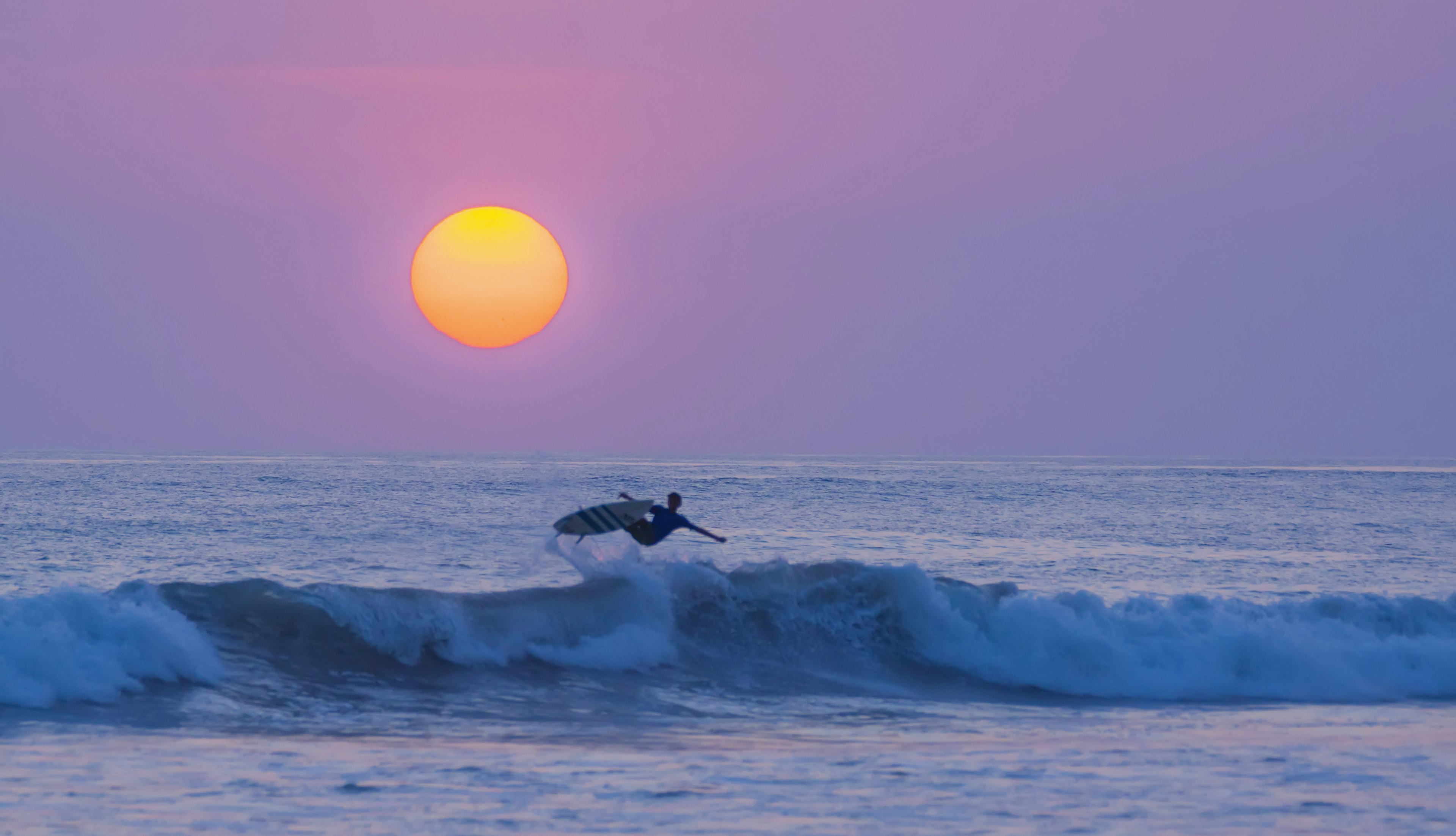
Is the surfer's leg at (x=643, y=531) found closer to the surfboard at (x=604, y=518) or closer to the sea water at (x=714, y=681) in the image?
the surfboard at (x=604, y=518)

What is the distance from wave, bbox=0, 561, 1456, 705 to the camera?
18859 millimetres

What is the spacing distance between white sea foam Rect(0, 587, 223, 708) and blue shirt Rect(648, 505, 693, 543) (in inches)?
261

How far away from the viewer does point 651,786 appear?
11820 mm

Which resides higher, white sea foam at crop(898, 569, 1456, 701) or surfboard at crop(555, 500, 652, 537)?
surfboard at crop(555, 500, 652, 537)

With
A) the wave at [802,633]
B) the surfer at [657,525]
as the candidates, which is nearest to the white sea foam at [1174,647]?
the wave at [802,633]

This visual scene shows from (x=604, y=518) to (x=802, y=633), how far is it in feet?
12.6

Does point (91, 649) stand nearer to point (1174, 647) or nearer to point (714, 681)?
point (714, 681)

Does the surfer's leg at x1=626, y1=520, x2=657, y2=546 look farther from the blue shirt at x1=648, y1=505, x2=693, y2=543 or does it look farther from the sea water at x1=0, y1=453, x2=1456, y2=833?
the sea water at x1=0, y1=453, x2=1456, y2=833

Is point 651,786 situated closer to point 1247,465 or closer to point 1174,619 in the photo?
point 1174,619

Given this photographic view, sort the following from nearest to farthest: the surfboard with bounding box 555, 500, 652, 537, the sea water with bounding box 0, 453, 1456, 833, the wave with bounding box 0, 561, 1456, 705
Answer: the sea water with bounding box 0, 453, 1456, 833, the wave with bounding box 0, 561, 1456, 705, the surfboard with bounding box 555, 500, 652, 537

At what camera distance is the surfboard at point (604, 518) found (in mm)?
21094

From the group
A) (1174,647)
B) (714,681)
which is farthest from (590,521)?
(1174,647)

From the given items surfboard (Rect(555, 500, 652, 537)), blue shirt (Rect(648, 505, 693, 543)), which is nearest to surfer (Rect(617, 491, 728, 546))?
blue shirt (Rect(648, 505, 693, 543))

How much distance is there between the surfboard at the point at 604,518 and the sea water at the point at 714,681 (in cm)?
125
